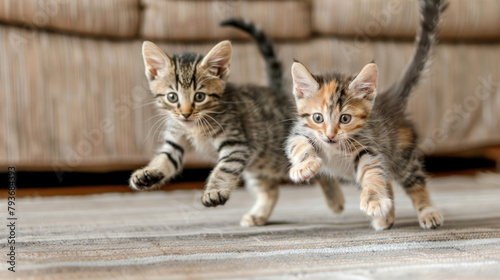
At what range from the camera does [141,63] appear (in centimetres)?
204

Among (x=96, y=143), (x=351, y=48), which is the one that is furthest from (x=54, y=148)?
(x=351, y=48)

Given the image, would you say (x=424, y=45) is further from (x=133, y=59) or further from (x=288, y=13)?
(x=133, y=59)

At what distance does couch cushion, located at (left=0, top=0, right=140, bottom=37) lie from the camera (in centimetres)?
188

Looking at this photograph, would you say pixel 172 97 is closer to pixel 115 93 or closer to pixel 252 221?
pixel 252 221

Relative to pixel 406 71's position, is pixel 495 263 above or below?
below

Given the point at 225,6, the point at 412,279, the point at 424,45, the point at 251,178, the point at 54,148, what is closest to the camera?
the point at 412,279

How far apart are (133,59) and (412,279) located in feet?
4.94

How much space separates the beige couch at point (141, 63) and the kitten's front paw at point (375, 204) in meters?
0.88

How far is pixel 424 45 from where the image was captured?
1471 mm

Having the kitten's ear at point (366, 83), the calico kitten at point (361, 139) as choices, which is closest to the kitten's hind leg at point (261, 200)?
the calico kitten at point (361, 139)

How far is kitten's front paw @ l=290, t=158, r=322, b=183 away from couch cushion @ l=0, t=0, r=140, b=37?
1.17 metres

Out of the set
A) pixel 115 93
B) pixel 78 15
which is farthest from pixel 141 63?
pixel 78 15

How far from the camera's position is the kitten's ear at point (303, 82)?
128 centimetres

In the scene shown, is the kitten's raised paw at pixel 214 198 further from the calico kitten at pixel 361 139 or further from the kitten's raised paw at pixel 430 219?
the kitten's raised paw at pixel 430 219
